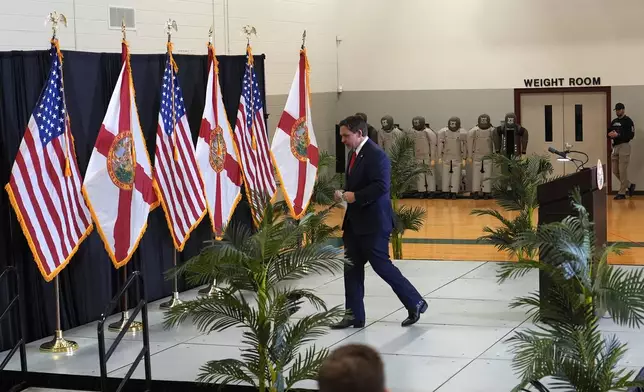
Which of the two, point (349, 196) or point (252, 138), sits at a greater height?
point (252, 138)

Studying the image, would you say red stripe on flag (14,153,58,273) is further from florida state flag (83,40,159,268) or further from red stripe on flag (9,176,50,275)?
florida state flag (83,40,159,268)

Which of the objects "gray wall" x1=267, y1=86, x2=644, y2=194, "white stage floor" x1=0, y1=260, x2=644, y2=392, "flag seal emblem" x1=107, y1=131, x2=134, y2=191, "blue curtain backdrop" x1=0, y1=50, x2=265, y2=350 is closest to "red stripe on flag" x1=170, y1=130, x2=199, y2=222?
"blue curtain backdrop" x1=0, y1=50, x2=265, y2=350

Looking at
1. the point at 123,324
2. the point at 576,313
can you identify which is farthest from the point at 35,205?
the point at 576,313

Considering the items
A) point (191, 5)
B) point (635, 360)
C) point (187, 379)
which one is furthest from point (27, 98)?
point (191, 5)

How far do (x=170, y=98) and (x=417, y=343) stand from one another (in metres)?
3.69

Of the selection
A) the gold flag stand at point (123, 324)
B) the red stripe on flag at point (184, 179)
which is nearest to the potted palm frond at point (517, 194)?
the red stripe on flag at point (184, 179)

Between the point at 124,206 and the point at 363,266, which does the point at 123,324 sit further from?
the point at 363,266

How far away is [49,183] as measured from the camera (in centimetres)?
882

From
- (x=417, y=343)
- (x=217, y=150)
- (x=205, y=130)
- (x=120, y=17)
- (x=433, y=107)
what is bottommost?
(x=417, y=343)

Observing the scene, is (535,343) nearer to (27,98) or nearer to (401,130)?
(27,98)

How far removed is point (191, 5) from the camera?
17.8 metres

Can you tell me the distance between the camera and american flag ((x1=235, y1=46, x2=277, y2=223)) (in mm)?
11641

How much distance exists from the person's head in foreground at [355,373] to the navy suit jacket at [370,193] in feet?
20.0

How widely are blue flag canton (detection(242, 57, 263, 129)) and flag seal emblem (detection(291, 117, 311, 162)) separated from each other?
0.62 meters
